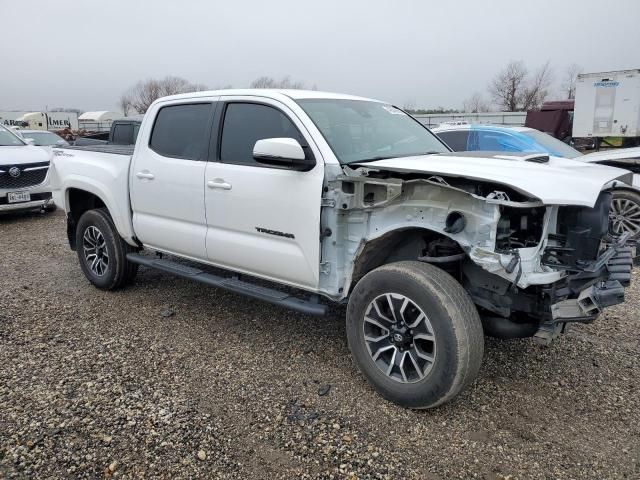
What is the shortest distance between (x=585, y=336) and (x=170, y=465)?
3351 mm

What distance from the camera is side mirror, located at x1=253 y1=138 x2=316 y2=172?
131 inches

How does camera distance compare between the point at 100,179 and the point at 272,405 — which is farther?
the point at 100,179

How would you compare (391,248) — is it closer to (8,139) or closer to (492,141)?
(492,141)

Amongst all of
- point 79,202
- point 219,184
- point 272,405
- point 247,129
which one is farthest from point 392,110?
point 79,202

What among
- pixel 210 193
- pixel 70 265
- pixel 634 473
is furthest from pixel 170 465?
pixel 70 265

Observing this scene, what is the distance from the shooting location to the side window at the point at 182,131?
4273 millimetres

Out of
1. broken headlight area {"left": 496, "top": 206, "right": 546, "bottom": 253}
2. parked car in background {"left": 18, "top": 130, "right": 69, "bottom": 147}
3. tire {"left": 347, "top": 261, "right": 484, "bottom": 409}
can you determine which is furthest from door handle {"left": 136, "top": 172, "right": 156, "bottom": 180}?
parked car in background {"left": 18, "top": 130, "right": 69, "bottom": 147}

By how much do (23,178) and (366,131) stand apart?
7746 millimetres

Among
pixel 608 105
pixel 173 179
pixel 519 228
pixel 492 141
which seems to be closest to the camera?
pixel 519 228

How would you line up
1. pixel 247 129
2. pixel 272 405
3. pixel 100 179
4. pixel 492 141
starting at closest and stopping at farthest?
pixel 272 405
pixel 247 129
pixel 100 179
pixel 492 141

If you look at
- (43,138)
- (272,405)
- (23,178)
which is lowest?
(272,405)

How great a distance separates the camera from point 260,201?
147 inches

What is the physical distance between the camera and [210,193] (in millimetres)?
4066

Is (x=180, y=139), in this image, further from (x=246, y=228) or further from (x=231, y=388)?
(x=231, y=388)
